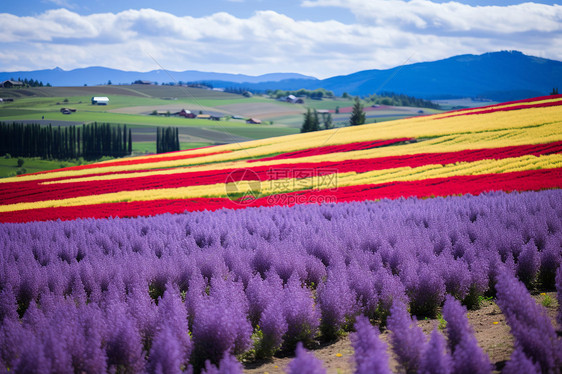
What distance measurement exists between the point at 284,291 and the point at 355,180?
49.9ft

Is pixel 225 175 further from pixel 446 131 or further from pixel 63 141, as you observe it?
pixel 63 141

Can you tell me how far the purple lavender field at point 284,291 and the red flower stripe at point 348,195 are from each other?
365cm

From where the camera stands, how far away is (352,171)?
73.6 ft

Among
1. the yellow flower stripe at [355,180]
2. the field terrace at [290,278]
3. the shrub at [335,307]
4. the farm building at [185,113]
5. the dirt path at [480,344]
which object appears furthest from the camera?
the farm building at [185,113]

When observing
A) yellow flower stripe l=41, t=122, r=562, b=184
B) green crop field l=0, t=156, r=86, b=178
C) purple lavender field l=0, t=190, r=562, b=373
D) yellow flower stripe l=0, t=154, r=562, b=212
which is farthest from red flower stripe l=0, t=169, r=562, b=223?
green crop field l=0, t=156, r=86, b=178

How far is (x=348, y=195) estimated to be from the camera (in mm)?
16812

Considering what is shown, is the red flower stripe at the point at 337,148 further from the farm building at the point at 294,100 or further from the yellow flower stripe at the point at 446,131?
the farm building at the point at 294,100

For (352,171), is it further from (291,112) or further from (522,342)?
(291,112)

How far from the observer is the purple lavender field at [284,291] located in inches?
150

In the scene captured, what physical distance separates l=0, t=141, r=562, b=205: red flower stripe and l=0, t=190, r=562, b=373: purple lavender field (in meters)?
10.3

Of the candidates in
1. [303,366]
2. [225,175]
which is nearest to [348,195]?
[225,175]

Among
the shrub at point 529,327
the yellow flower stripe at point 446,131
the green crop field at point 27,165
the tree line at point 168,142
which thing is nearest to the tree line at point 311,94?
the tree line at point 168,142

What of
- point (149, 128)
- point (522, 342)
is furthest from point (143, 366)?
point (149, 128)

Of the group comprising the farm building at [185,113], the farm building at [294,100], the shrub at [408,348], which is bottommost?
the shrub at [408,348]
